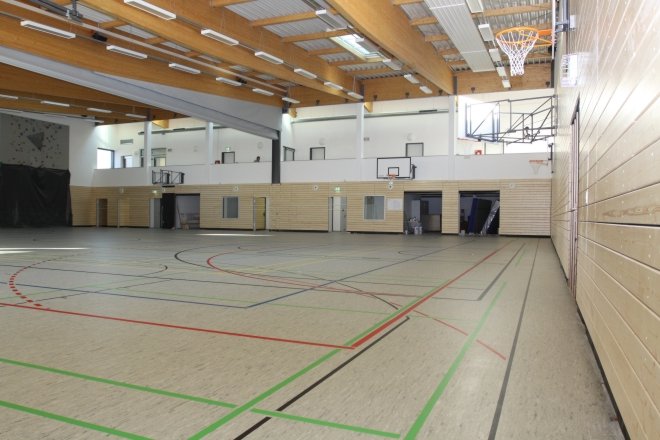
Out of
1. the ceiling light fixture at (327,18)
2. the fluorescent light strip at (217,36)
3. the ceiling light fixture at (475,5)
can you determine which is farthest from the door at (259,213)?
the ceiling light fixture at (475,5)

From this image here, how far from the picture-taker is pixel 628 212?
7.68 feet

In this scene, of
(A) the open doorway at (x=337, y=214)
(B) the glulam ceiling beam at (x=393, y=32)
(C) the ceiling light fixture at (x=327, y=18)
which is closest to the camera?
(B) the glulam ceiling beam at (x=393, y=32)

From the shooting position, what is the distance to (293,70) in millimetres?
20625

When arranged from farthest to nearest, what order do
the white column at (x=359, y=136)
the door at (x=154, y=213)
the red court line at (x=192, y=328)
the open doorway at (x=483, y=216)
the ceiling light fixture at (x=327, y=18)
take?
1. the door at (x=154, y=213)
2. the white column at (x=359, y=136)
3. the open doorway at (x=483, y=216)
4. the ceiling light fixture at (x=327, y=18)
5. the red court line at (x=192, y=328)

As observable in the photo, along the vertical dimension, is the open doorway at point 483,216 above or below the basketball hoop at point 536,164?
below

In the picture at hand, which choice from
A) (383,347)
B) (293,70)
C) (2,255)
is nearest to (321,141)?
(293,70)

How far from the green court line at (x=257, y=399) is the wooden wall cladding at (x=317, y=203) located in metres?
22.3

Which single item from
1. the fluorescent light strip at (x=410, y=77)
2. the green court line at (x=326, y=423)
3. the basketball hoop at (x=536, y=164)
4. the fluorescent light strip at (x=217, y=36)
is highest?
the fluorescent light strip at (x=410, y=77)

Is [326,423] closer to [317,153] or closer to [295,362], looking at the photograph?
[295,362]

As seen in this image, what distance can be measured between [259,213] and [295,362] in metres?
26.5

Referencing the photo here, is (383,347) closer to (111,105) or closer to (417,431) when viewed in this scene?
(417,431)

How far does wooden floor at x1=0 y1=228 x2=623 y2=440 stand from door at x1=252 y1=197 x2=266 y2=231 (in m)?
22.1

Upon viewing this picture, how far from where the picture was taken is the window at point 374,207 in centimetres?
2655

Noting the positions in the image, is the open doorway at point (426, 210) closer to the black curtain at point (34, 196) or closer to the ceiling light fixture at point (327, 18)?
the ceiling light fixture at point (327, 18)
